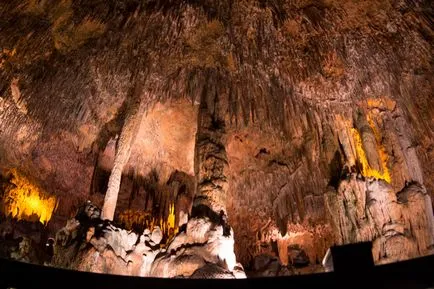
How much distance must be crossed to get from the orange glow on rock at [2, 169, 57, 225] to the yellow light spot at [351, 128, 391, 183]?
7.69 meters

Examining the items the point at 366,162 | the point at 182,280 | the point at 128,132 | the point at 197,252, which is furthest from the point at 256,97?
the point at 182,280

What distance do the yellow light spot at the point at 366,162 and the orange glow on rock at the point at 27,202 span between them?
7.69 m

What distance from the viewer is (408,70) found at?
8719mm

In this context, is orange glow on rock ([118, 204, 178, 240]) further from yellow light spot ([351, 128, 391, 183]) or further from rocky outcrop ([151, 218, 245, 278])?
yellow light spot ([351, 128, 391, 183])

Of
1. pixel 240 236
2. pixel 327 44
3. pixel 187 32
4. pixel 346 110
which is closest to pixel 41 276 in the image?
pixel 187 32

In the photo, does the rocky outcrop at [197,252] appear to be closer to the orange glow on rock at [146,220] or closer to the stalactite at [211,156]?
the stalactite at [211,156]

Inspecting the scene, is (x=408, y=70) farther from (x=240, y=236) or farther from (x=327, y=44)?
(x=240, y=236)

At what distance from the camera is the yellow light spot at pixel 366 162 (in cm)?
856

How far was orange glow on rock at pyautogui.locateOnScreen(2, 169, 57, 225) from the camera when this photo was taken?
10.3 m

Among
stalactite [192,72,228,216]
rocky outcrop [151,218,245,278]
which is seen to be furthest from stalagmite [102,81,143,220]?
rocky outcrop [151,218,245,278]

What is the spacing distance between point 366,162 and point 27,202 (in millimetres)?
8080

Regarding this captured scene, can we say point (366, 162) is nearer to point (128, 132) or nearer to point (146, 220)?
point (128, 132)

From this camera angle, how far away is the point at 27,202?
10.8 meters

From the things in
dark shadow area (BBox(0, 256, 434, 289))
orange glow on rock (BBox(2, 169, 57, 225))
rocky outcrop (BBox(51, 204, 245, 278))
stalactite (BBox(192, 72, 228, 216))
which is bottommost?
orange glow on rock (BBox(2, 169, 57, 225))
